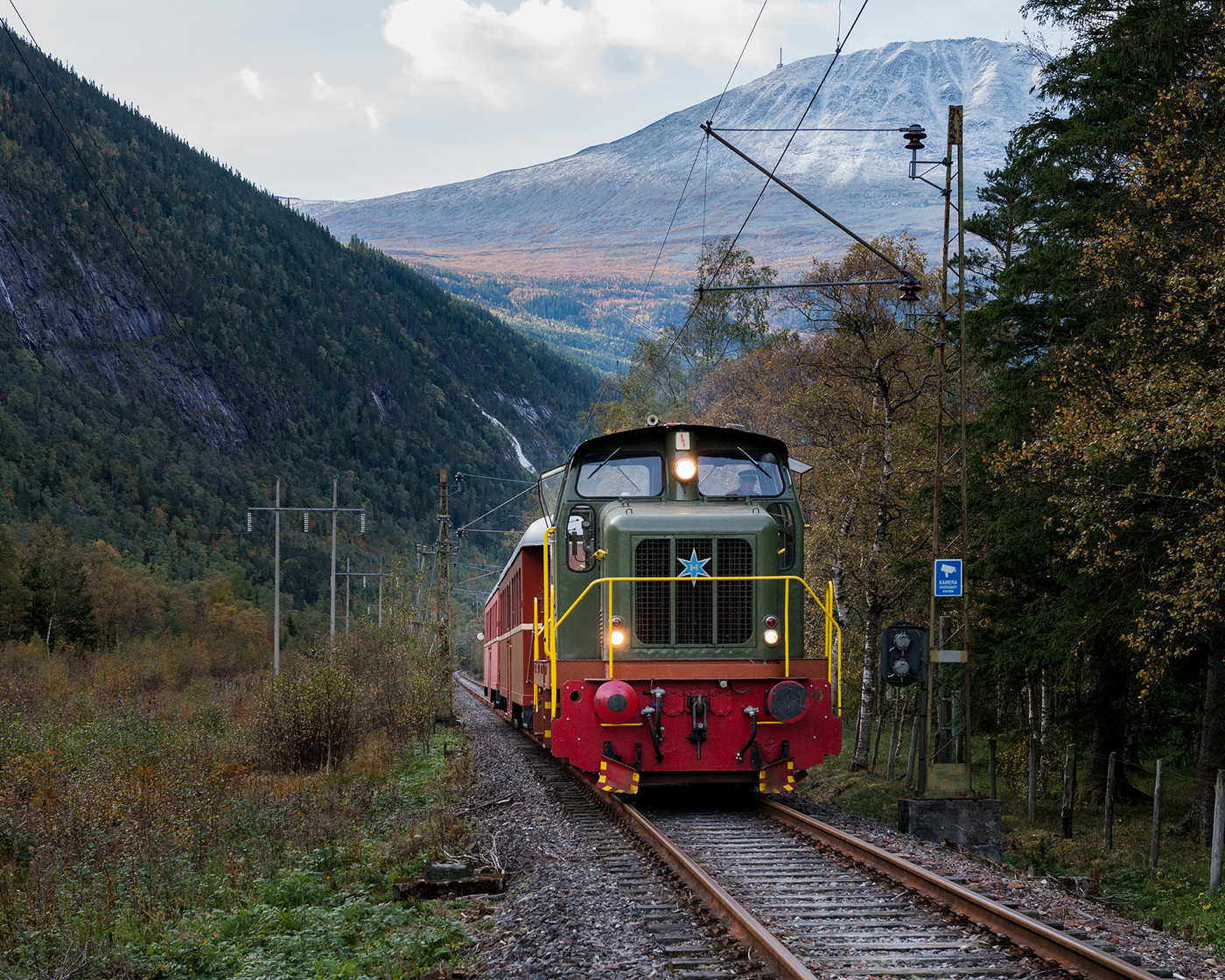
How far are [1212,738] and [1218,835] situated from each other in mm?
3788

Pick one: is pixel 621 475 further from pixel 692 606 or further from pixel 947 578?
pixel 947 578

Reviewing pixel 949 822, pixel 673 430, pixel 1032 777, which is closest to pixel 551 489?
pixel 673 430

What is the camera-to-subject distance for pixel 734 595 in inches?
463

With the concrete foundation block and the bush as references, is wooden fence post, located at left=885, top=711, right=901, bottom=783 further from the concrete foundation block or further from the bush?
the bush

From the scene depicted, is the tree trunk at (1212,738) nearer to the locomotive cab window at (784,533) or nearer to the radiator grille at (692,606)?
the locomotive cab window at (784,533)

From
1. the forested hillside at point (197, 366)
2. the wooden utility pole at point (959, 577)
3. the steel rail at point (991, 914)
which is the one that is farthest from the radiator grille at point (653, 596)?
the forested hillside at point (197, 366)

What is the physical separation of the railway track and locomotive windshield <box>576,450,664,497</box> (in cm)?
379

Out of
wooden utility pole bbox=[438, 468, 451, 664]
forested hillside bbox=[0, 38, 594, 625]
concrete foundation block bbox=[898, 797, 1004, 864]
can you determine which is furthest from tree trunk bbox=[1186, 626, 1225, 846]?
forested hillside bbox=[0, 38, 594, 625]

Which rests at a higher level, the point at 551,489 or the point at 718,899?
the point at 551,489

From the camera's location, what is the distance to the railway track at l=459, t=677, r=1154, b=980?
5.99 metres

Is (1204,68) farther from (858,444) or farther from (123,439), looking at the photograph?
(123,439)

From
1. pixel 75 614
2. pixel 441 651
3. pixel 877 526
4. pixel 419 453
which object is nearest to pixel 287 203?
pixel 419 453

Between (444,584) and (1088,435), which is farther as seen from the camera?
(444,584)

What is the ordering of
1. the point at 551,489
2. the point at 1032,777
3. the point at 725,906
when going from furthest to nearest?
1. the point at 1032,777
2. the point at 551,489
3. the point at 725,906
